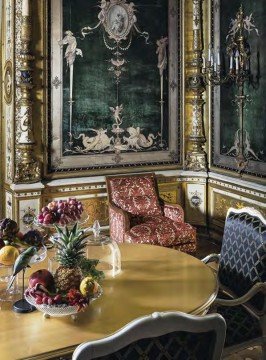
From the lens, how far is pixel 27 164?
14.6 ft

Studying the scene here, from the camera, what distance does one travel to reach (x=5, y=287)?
210cm


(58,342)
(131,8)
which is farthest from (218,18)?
(58,342)

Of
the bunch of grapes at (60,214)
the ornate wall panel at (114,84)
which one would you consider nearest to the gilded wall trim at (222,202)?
the ornate wall panel at (114,84)

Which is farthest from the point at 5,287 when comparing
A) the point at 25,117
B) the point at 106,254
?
the point at 25,117

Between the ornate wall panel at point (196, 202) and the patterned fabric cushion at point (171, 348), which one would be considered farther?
the ornate wall panel at point (196, 202)

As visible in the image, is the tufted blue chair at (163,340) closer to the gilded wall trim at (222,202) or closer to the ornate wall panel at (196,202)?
the gilded wall trim at (222,202)

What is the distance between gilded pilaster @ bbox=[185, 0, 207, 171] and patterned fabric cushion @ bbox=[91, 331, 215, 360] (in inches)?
154

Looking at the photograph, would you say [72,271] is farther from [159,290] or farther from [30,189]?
[30,189]

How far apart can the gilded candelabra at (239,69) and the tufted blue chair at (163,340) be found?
11.0 feet

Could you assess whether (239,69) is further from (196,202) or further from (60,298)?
(60,298)

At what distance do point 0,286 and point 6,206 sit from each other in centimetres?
265

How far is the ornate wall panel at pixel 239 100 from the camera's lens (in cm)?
436

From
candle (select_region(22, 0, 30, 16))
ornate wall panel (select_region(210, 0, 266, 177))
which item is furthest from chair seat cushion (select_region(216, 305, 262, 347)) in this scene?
candle (select_region(22, 0, 30, 16))

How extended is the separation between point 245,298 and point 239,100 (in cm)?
278
